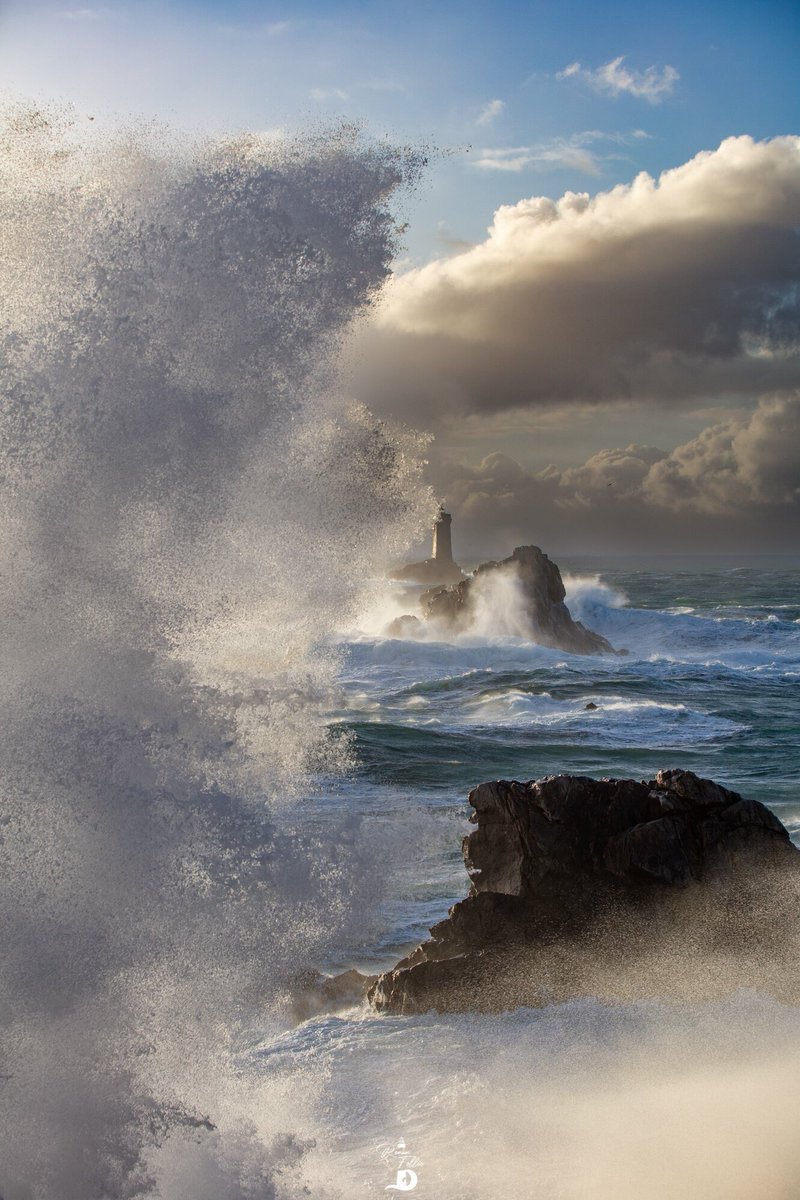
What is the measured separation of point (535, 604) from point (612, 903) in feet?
84.1

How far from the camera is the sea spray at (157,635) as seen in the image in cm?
584

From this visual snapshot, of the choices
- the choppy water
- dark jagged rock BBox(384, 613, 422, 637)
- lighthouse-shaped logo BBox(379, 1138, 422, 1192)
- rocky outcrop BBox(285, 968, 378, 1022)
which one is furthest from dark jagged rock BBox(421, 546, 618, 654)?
lighthouse-shaped logo BBox(379, 1138, 422, 1192)

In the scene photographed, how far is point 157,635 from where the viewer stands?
24.9 ft

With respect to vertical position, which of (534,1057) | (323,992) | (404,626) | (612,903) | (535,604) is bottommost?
(323,992)

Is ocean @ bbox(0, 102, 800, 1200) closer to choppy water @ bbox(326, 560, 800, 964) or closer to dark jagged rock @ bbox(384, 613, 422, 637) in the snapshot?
choppy water @ bbox(326, 560, 800, 964)

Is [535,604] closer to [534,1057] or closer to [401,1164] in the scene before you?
[534,1057]

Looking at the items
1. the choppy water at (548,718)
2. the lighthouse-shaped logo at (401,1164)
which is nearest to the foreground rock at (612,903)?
the choppy water at (548,718)

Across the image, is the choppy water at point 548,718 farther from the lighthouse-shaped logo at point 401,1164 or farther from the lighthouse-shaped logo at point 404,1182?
the lighthouse-shaped logo at point 404,1182

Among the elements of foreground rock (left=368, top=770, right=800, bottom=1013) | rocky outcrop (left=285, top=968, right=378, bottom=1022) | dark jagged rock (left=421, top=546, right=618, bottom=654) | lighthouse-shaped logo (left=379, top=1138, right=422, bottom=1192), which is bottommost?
rocky outcrop (left=285, top=968, right=378, bottom=1022)

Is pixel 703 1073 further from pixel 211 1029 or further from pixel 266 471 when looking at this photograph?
pixel 266 471

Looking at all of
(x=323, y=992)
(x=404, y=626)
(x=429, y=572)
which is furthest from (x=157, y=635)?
(x=429, y=572)

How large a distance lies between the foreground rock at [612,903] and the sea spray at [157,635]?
142 cm

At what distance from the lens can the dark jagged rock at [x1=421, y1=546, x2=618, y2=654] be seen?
3328cm

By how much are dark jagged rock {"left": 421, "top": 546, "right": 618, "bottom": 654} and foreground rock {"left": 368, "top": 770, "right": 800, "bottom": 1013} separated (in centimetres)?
2428
